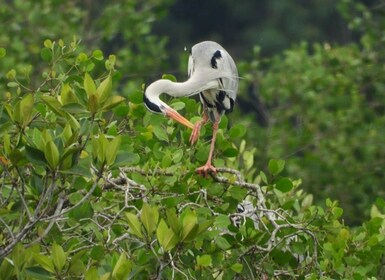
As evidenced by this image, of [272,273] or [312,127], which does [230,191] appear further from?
[312,127]

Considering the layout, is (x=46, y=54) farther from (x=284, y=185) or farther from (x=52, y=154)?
(x=52, y=154)

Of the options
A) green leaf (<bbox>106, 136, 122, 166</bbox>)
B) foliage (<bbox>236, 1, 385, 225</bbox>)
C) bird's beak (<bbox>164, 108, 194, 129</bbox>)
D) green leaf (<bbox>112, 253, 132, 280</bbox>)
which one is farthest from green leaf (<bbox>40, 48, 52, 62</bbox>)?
foliage (<bbox>236, 1, 385, 225</bbox>)

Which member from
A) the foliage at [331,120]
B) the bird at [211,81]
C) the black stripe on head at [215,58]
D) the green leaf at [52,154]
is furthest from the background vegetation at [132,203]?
the foliage at [331,120]

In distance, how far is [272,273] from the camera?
4.80 metres

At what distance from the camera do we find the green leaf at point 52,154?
416 cm

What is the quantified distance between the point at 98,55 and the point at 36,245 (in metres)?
1.56

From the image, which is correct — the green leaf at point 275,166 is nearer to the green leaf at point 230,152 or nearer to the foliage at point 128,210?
the foliage at point 128,210

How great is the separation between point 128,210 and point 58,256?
2.42 feet

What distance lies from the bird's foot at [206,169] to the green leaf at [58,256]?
1.10 meters

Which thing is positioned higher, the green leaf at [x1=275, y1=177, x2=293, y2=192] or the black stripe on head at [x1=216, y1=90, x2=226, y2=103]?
the green leaf at [x1=275, y1=177, x2=293, y2=192]

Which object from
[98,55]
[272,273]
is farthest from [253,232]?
[98,55]

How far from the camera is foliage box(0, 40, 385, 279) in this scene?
4258 millimetres

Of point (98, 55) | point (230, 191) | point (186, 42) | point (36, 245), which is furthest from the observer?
point (186, 42)

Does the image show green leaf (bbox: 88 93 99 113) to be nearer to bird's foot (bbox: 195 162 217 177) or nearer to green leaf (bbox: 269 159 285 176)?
bird's foot (bbox: 195 162 217 177)
